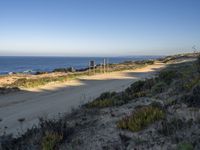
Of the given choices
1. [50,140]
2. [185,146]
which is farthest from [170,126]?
[50,140]

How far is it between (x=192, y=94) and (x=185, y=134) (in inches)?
109

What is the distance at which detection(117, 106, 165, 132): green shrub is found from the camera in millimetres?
8719

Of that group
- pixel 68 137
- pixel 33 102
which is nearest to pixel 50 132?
pixel 68 137

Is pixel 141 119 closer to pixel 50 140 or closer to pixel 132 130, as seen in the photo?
pixel 132 130

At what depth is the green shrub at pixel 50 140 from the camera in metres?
8.16

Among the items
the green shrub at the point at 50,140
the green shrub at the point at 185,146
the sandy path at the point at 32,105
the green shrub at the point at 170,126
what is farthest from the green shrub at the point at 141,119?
the sandy path at the point at 32,105

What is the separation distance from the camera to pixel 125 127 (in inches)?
349

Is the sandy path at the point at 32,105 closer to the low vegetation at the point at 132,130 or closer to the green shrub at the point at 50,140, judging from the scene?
the low vegetation at the point at 132,130

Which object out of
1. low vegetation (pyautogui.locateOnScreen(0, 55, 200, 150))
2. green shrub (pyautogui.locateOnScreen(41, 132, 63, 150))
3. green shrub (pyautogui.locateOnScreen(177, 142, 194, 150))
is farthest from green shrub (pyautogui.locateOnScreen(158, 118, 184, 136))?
green shrub (pyautogui.locateOnScreen(41, 132, 63, 150))

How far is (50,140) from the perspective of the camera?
27.7ft

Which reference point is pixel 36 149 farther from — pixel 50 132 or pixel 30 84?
pixel 30 84

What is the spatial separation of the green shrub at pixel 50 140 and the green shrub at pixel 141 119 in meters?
1.43

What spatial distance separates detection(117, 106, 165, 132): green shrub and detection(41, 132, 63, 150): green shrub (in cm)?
143

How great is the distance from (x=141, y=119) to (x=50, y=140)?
2.11 m
